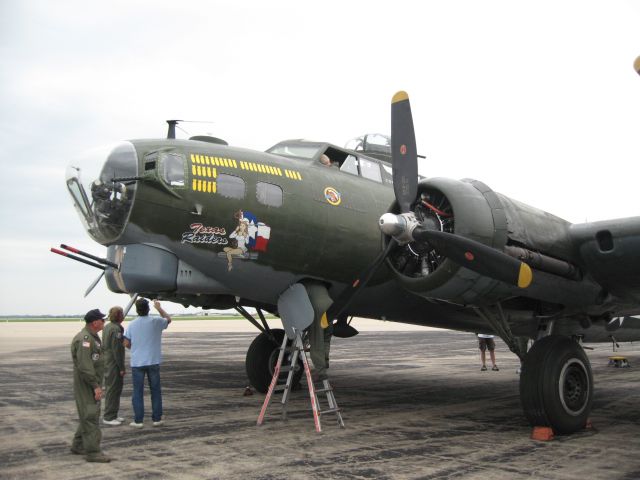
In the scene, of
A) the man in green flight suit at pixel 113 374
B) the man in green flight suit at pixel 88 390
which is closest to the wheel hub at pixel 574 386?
the man in green flight suit at pixel 88 390

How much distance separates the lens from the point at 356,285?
9.01 m

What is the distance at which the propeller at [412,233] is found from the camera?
24.8 ft

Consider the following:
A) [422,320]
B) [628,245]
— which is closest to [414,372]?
[422,320]

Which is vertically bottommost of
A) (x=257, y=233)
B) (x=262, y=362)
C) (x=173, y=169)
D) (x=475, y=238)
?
(x=262, y=362)

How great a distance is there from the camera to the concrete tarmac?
20.0ft

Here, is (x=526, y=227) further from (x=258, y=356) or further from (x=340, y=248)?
(x=258, y=356)

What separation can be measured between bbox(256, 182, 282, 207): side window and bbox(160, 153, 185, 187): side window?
1.19 metres

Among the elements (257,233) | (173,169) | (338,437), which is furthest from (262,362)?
(173,169)

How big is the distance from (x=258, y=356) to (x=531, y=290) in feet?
21.0

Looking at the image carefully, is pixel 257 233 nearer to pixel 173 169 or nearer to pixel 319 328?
pixel 173 169

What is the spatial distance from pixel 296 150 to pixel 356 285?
308cm

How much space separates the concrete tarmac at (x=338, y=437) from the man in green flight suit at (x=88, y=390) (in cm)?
16

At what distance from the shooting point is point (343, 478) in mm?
5723

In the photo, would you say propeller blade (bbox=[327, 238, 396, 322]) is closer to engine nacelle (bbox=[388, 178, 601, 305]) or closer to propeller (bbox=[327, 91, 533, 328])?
propeller (bbox=[327, 91, 533, 328])
